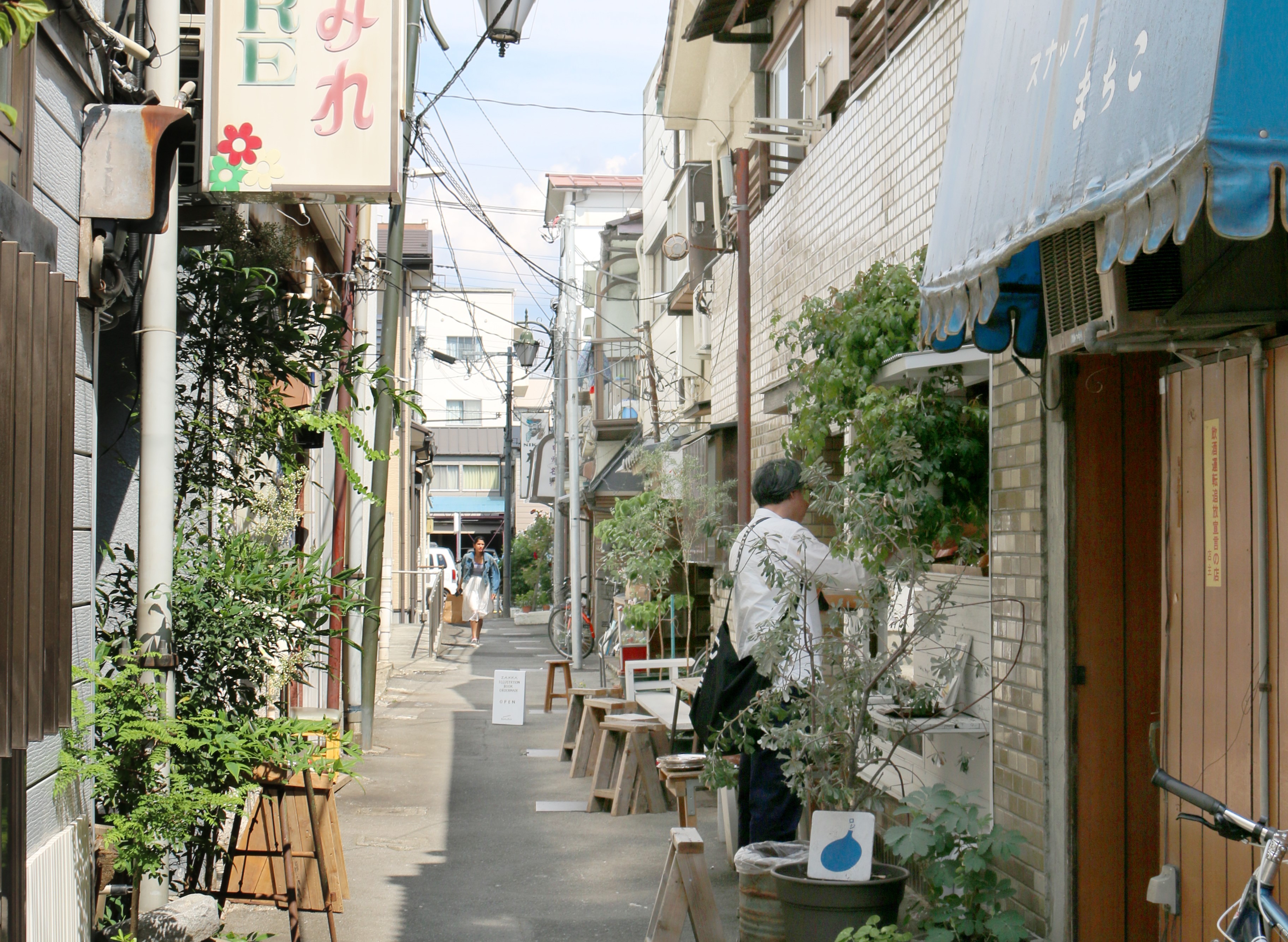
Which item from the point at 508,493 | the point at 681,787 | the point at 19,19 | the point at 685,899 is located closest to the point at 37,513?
the point at 19,19

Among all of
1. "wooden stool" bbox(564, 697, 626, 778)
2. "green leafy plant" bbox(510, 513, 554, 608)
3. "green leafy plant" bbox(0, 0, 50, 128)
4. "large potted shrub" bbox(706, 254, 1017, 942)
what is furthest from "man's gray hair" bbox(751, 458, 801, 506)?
"green leafy plant" bbox(510, 513, 554, 608)

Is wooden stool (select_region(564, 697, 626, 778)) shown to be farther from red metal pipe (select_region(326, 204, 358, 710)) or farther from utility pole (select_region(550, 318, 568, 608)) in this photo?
utility pole (select_region(550, 318, 568, 608))

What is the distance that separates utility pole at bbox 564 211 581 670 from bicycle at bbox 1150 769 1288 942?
17.8 meters

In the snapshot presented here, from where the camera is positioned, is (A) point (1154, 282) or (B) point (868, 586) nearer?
(A) point (1154, 282)

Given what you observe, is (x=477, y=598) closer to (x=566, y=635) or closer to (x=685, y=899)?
(x=566, y=635)

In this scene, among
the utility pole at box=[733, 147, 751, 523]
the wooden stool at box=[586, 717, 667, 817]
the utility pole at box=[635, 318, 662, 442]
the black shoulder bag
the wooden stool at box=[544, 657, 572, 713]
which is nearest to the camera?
the black shoulder bag

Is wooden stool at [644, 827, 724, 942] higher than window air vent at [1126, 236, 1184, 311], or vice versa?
window air vent at [1126, 236, 1184, 311]

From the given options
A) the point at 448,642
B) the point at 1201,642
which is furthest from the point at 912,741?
the point at 448,642

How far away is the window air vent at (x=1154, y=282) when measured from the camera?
3.90 m

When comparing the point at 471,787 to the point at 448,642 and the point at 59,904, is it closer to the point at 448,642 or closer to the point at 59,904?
the point at 59,904

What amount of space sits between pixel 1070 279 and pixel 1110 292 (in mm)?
344

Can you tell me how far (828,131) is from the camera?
9320mm

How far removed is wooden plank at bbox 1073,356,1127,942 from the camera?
4781 millimetres

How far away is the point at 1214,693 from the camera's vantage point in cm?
379
